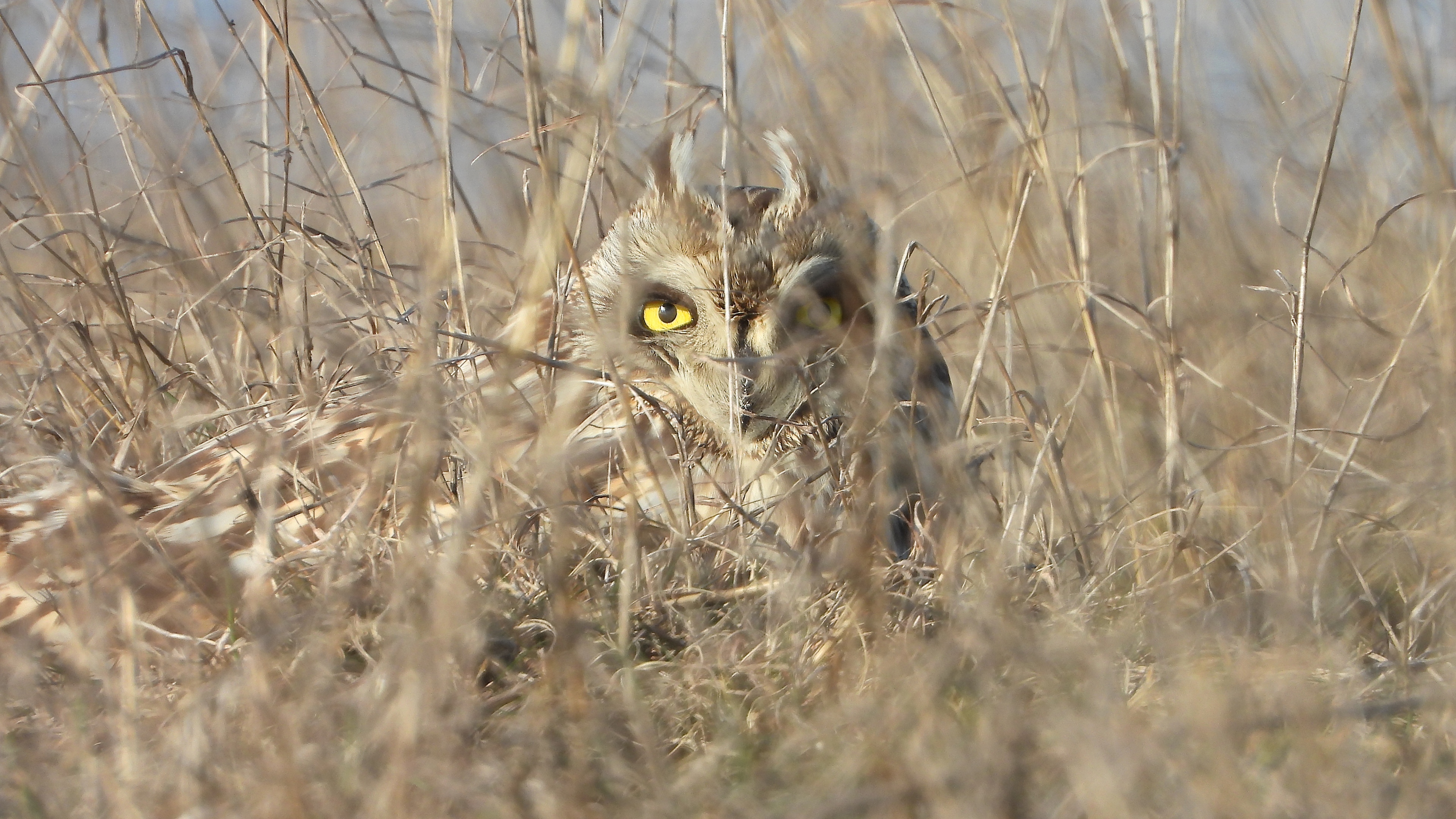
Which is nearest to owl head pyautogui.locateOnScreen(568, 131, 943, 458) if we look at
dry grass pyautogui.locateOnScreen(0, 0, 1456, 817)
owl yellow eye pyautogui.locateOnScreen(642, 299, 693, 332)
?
owl yellow eye pyautogui.locateOnScreen(642, 299, 693, 332)

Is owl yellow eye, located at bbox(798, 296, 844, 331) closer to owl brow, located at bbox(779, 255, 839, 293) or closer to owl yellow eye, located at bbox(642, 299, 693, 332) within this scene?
owl brow, located at bbox(779, 255, 839, 293)

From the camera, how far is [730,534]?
2.22 meters

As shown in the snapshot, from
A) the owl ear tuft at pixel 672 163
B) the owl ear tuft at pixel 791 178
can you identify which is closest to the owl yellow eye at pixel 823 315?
the owl ear tuft at pixel 791 178

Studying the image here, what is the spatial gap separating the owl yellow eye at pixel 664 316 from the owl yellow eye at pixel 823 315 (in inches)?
9.7

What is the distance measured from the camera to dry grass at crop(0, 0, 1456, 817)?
1406mm

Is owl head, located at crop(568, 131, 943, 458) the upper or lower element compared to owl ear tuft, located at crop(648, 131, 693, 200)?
lower

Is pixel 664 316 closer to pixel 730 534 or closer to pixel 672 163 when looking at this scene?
pixel 672 163

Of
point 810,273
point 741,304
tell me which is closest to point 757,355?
point 741,304

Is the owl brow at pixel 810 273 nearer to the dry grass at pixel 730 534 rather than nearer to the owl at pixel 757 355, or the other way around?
the owl at pixel 757 355

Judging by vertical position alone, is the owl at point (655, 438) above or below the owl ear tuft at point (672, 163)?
below

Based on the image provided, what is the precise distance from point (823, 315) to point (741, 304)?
0.22 metres

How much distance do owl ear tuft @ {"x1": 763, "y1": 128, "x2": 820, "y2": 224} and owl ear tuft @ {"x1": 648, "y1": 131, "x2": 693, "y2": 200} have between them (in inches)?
A: 7.9

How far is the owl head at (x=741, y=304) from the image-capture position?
8.16ft

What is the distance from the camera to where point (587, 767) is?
148 cm
